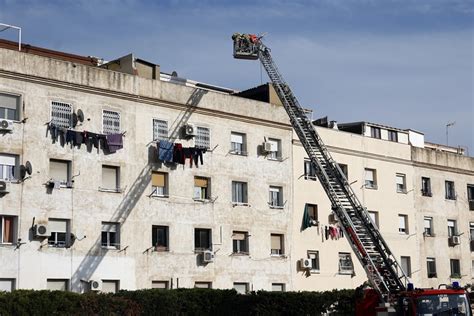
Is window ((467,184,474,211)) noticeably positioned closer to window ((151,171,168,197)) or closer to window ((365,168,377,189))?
window ((365,168,377,189))

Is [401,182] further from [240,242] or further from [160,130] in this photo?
[160,130]

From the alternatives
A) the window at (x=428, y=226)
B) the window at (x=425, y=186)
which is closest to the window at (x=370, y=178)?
the window at (x=425, y=186)

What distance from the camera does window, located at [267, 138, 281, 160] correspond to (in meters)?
42.2

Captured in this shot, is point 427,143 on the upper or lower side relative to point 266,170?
upper

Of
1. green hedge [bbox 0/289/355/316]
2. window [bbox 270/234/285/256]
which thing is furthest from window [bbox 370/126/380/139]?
green hedge [bbox 0/289/355/316]

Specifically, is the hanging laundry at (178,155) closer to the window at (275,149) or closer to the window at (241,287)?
the window at (275,149)

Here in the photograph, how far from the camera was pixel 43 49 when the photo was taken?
4325cm

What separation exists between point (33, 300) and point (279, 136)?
17.8 m

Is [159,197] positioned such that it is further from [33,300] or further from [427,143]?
[427,143]

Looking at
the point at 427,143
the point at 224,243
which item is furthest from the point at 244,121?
the point at 427,143

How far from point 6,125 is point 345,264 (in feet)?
67.6

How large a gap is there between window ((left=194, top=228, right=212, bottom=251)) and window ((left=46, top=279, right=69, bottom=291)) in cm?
694

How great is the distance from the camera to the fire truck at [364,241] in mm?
25984

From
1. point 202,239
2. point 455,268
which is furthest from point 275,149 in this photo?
point 455,268
